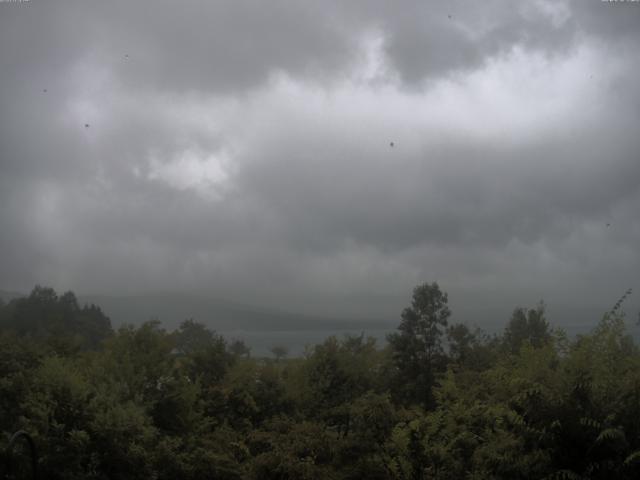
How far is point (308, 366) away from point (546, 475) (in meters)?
23.1

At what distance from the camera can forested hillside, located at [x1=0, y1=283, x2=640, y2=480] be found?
853 centimetres

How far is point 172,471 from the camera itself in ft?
49.4

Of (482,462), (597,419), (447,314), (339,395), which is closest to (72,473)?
(482,462)

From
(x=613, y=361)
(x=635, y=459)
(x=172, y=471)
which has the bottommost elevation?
(x=172, y=471)

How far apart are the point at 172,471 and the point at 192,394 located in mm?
7195

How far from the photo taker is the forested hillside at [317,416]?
8.53 meters

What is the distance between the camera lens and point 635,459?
25.9ft

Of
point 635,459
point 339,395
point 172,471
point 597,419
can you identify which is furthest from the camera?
point 339,395

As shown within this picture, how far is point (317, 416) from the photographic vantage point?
2706 centimetres

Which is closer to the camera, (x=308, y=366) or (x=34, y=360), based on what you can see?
(x=34, y=360)

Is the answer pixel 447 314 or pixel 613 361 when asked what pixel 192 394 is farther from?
pixel 447 314

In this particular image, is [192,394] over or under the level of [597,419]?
under

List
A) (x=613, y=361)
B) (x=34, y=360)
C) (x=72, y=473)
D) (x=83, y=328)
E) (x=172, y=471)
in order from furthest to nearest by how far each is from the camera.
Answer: (x=83, y=328), (x=34, y=360), (x=172, y=471), (x=72, y=473), (x=613, y=361)

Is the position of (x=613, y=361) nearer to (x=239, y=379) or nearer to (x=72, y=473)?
(x=72, y=473)
